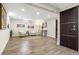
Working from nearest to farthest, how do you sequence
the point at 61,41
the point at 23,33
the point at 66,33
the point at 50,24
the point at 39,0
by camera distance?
1. the point at 39,0
2. the point at 66,33
3. the point at 61,41
4. the point at 23,33
5. the point at 50,24

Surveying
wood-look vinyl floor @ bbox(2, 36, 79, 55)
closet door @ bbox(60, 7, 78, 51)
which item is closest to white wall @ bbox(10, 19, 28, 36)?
wood-look vinyl floor @ bbox(2, 36, 79, 55)

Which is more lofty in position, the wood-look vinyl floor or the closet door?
the closet door

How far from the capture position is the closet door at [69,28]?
14.3 ft

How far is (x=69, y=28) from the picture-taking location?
480cm

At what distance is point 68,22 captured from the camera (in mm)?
Result: 4852

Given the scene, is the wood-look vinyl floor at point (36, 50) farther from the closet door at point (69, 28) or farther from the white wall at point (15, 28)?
the white wall at point (15, 28)

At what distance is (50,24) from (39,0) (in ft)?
27.3

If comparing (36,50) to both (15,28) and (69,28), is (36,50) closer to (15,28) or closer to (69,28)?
(69,28)

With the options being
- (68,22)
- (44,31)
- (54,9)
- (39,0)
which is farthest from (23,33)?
(39,0)

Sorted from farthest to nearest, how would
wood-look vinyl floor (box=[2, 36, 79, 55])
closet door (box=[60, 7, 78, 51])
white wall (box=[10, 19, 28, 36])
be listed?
white wall (box=[10, 19, 28, 36]), closet door (box=[60, 7, 78, 51]), wood-look vinyl floor (box=[2, 36, 79, 55])

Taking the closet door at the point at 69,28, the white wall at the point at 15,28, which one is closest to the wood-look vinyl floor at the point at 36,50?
the closet door at the point at 69,28

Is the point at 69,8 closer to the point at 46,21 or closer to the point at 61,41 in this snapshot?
the point at 61,41

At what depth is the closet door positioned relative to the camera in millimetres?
4367

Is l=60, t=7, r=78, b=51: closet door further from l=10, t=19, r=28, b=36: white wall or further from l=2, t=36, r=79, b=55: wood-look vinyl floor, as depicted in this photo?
l=10, t=19, r=28, b=36: white wall
